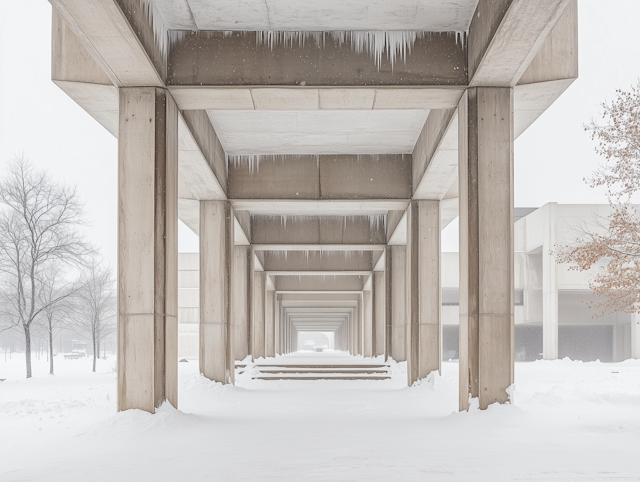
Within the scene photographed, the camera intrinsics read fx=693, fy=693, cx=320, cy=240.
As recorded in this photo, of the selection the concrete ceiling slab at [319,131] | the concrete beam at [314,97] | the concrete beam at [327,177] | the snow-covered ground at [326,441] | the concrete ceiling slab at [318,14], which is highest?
the concrete ceiling slab at [318,14]

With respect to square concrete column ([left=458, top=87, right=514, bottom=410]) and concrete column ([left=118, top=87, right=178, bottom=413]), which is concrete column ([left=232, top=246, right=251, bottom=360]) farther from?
square concrete column ([left=458, top=87, right=514, bottom=410])

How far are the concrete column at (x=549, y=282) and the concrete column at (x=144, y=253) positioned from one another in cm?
3120

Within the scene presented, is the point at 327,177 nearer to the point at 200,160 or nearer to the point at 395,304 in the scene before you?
the point at 200,160

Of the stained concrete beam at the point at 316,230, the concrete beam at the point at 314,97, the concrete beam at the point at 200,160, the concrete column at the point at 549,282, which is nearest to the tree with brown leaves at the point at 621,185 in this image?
the concrete beam at the point at 314,97

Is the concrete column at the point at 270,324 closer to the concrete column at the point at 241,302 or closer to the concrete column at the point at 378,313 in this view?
the concrete column at the point at 378,313

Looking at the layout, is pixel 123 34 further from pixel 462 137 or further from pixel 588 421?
pixel 588 421

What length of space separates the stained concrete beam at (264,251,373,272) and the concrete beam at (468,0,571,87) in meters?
19.9

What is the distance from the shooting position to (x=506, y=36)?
352 inches

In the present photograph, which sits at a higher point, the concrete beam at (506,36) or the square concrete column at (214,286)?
the concrete beam at (506,36)

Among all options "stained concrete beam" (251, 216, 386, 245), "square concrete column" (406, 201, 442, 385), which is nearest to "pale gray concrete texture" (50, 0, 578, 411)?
"square concrete column" (406, 201, 442, 385)

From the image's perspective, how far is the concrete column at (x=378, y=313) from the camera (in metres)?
32.2

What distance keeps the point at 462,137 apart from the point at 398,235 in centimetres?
1252

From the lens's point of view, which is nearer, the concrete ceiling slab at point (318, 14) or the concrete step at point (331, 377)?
the concrete ceiling slab at point (318, 14)

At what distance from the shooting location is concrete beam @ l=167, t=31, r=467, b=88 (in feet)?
35.3
